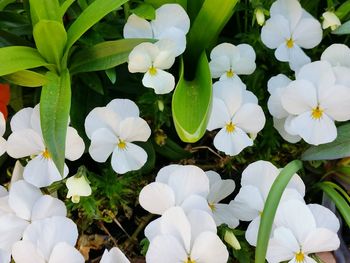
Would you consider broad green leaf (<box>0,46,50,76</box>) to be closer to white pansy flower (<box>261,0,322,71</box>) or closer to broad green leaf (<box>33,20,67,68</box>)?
broad green leaf (<box>33,20,67,68</box>)

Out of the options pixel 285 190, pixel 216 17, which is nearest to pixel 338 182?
pixel 285 190

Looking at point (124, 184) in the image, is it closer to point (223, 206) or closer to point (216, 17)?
point (223, 206)

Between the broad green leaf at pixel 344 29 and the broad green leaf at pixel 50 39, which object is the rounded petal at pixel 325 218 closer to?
the broad green leaf at pixel 344 29

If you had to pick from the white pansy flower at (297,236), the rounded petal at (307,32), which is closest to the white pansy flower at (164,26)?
the rounded petal at (307,32)

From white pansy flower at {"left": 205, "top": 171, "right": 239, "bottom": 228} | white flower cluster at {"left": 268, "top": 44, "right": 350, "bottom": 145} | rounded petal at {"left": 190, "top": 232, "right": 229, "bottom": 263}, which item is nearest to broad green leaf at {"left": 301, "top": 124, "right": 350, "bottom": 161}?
white flower cluster at {"left": 268, "top": 44, "right": 350, "bottom": 145}

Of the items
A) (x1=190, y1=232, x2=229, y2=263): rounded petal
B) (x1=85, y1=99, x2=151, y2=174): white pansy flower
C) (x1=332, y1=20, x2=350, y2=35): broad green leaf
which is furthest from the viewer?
(x1=332, y1=20, x2=350, y2=35): broad green leaf

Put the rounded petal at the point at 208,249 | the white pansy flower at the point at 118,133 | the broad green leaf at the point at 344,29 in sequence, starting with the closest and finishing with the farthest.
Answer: the rounded petal at the point at 208,249 → the white pansy flower at the point at 118,133 → the broad green leaf at the point at 344,29
